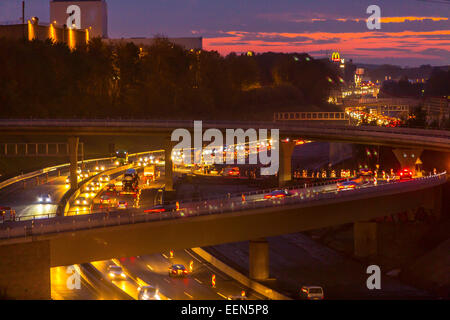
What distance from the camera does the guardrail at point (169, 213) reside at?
2819 cm

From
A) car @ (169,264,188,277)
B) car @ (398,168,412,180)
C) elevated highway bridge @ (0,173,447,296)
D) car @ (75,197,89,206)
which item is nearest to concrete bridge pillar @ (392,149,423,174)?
car @ (398,168,412,180)

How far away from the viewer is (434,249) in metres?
43.6

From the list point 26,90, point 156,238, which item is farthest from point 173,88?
point 156,238

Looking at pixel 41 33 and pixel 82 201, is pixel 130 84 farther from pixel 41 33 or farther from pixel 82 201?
pixel 82 201

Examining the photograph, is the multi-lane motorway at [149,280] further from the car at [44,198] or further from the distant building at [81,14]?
the distant building at [81,14]

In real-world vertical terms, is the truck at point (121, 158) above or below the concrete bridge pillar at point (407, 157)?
below

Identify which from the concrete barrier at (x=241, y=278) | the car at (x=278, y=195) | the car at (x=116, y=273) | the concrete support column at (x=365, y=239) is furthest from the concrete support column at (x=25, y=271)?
the concrete support column at (x=365, y=239)

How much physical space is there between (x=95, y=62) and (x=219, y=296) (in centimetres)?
8098

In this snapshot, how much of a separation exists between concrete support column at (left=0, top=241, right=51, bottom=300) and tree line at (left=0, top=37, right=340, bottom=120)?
6626cm

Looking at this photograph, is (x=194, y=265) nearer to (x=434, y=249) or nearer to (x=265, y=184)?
(x=434, y=249)

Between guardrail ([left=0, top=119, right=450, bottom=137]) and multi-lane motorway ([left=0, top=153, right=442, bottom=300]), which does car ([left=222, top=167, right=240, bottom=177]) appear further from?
multi-lane motorway ([left=0, top=153, right=442, bottom=300])

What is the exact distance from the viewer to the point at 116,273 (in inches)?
1316

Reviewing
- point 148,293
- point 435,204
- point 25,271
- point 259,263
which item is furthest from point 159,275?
point 435,204

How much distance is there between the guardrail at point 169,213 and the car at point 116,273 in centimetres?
257
